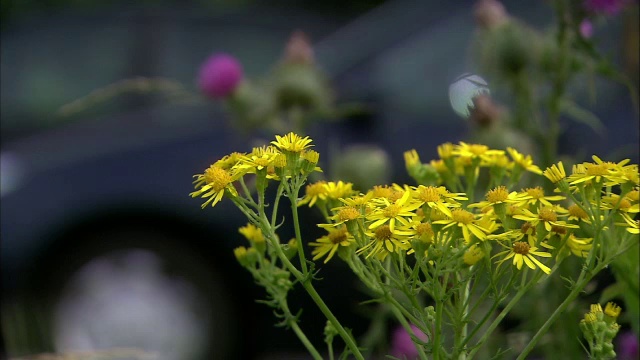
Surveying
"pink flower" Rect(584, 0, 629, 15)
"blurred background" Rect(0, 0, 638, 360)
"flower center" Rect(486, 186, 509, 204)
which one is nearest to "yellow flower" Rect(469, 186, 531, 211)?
"flower center" Rect(486, 186, 509, 204)

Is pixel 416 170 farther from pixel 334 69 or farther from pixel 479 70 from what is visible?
pixel 334 69

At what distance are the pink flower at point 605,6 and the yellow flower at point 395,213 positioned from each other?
0.92 meters

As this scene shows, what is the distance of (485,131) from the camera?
2.10 meters

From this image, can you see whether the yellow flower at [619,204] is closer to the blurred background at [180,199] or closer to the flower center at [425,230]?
the flower center at [425,230]

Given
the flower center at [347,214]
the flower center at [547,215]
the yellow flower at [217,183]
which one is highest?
the yellow flower at [217,183]

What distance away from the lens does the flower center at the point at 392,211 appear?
796 mm

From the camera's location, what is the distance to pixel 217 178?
0.85 metres

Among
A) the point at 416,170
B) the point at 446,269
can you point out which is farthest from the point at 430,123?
the point at 446,269

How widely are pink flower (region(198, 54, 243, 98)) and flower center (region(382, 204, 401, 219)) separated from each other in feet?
5.83

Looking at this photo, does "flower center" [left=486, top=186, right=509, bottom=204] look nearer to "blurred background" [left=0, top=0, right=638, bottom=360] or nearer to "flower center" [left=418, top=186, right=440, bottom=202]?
"flower center" [left=418, top=186, right=440, bottom=202]

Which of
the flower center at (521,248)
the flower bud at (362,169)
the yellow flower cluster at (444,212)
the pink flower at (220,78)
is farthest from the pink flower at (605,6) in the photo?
the pink flower at (220,78)

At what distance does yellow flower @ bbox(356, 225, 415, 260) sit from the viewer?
2.61ft

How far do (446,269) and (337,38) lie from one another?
11.6 ft

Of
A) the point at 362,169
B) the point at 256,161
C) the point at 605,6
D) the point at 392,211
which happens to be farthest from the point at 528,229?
the point at 362,169
